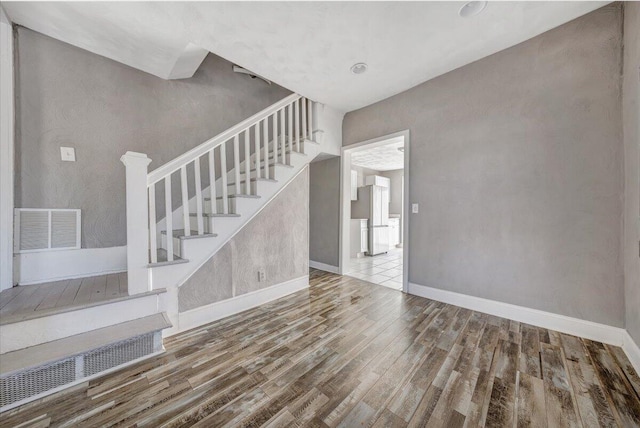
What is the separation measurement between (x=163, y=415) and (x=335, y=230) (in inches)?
118

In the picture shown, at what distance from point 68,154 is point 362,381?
3142mm

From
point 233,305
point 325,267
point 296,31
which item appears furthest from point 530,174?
point 233,305

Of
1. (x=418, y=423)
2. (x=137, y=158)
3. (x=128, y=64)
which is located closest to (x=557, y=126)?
(x=418, y=423)

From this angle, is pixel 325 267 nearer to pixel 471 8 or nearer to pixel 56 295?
pixel 56 295

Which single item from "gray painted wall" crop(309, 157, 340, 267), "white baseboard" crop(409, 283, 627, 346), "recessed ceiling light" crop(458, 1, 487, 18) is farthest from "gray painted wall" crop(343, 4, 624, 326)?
"gray painted wall" crop(309, 157, 340, 267)

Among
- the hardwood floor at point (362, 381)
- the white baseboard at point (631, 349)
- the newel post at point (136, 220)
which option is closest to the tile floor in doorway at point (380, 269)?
the hardwood floor at point (362, 381)

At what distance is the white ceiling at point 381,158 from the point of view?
5.11 m

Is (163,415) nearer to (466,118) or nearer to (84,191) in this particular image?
(84,191)

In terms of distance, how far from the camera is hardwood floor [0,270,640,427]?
121 cm

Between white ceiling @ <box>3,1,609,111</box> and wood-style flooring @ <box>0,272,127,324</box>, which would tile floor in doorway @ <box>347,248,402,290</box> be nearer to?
white ceiling @ <box>3,1,609,111</box>

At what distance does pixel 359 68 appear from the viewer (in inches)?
98.8

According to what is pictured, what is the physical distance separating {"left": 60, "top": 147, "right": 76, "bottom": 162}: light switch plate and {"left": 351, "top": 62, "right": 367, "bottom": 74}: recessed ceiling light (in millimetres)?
2873

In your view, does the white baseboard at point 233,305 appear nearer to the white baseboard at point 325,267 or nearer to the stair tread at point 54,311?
the stair tread at point 54,311

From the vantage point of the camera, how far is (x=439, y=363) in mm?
1630
